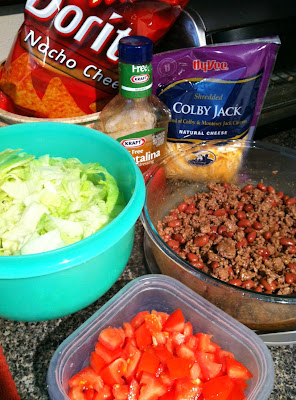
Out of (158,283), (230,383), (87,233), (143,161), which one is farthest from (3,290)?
(143,161)

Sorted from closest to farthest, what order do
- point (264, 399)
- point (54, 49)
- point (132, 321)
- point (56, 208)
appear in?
point (264, 399), point (132, 321), point (56, 208), point (54, 49)

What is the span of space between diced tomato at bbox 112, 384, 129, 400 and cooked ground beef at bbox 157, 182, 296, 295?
1.23 ft

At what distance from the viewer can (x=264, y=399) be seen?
77cm

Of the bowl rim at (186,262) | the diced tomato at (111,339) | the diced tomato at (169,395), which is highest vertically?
the bowl rim at (186,262)

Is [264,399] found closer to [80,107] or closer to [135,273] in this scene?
[135,273]

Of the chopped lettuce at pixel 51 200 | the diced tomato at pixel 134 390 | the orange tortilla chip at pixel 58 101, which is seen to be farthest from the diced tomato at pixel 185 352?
the orange tortilla chip at pixel 58 101

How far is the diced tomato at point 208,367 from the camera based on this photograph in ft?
2.70

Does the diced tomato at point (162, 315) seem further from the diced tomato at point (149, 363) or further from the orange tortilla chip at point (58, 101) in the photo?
the orange tortilla chip at point (58, 101)

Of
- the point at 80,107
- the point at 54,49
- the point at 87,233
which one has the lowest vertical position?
the point at 87,233

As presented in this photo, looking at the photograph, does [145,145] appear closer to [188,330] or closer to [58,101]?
[58,101]

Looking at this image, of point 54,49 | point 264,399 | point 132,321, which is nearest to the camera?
point 264,399

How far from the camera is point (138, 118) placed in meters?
1.29

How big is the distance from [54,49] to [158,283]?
83 cm

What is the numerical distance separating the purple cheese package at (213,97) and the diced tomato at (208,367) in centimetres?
66
